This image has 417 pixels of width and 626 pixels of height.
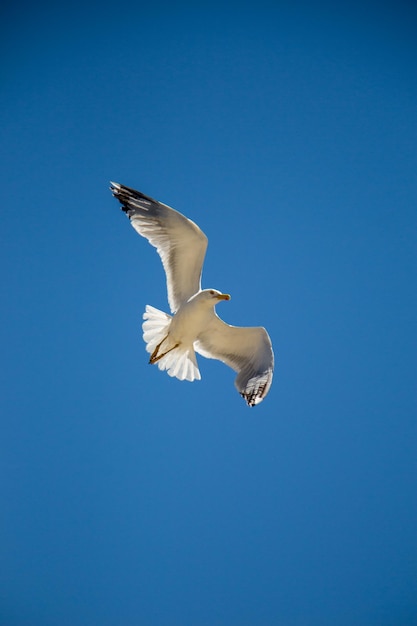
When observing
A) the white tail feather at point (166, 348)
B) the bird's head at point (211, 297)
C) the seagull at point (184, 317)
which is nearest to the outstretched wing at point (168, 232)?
the seagull at point (184, 317)

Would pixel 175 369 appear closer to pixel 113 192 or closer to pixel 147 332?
pixel 147 332

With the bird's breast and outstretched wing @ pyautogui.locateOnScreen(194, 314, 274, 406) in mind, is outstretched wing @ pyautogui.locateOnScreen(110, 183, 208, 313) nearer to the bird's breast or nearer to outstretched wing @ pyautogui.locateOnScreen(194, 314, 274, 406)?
the bird's breast

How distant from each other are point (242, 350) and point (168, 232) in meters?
1.41

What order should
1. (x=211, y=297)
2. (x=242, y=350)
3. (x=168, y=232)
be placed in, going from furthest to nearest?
(x=242, y=350)
(x=168, y=232)
(x=211, y=297)

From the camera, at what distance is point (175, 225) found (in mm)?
6734

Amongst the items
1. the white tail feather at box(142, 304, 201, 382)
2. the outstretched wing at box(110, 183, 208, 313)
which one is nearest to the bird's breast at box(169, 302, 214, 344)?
the white tail feather at box(142, 304, 201, 382)

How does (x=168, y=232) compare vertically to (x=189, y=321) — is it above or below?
above

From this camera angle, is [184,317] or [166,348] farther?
[166,348]

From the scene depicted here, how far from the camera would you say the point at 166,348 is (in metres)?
6.90

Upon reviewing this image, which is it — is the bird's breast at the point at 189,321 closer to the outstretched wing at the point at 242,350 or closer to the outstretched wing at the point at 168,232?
the outstretched wing at the point at 242,350

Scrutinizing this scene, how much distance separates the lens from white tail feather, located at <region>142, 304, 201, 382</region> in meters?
6.80

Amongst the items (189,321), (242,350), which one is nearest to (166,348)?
(189,321)

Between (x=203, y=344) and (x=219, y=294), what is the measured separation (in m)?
0.80

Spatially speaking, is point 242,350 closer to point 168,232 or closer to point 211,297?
point 211,297
